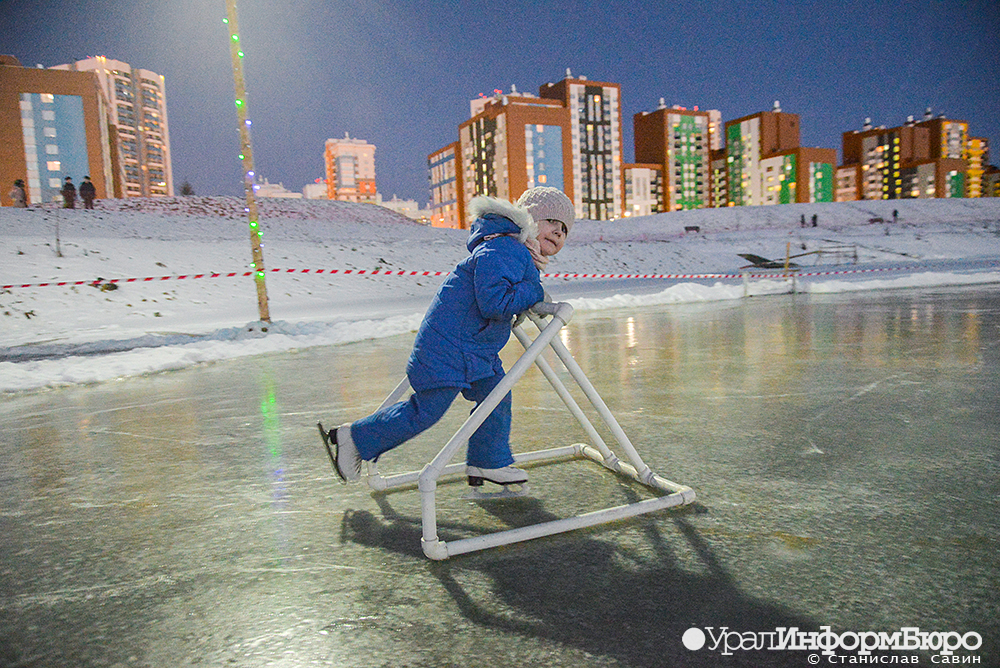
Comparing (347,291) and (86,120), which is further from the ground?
(86,120)

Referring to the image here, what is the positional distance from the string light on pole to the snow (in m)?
0.67

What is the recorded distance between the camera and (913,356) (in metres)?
7.22

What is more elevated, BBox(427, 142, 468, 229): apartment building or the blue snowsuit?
BBox(427, 142, 468, 229): apartment building

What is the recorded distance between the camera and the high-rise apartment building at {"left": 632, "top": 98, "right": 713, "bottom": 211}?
138m

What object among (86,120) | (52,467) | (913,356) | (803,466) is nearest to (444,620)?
(803,466)

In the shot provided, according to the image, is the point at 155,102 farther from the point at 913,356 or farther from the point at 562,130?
the point at 913,356

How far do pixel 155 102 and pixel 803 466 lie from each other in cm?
18067

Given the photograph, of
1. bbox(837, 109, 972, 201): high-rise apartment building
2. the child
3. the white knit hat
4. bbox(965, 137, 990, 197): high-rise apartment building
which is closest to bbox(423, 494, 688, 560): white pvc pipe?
the child

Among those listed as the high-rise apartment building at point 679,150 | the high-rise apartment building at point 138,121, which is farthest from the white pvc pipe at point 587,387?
the high-rise apartment building at point 138,121

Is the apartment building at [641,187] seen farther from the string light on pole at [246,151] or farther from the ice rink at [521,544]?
the ice rink at [521,544]

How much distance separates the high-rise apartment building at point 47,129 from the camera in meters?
54.2

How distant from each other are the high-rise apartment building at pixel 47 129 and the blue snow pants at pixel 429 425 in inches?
2431

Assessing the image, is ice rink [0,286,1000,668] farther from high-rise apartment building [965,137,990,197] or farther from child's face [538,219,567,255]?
high-rise apartment building [965,137,990,197]

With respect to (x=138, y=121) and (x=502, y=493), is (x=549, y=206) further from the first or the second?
(x=138, y=121)
